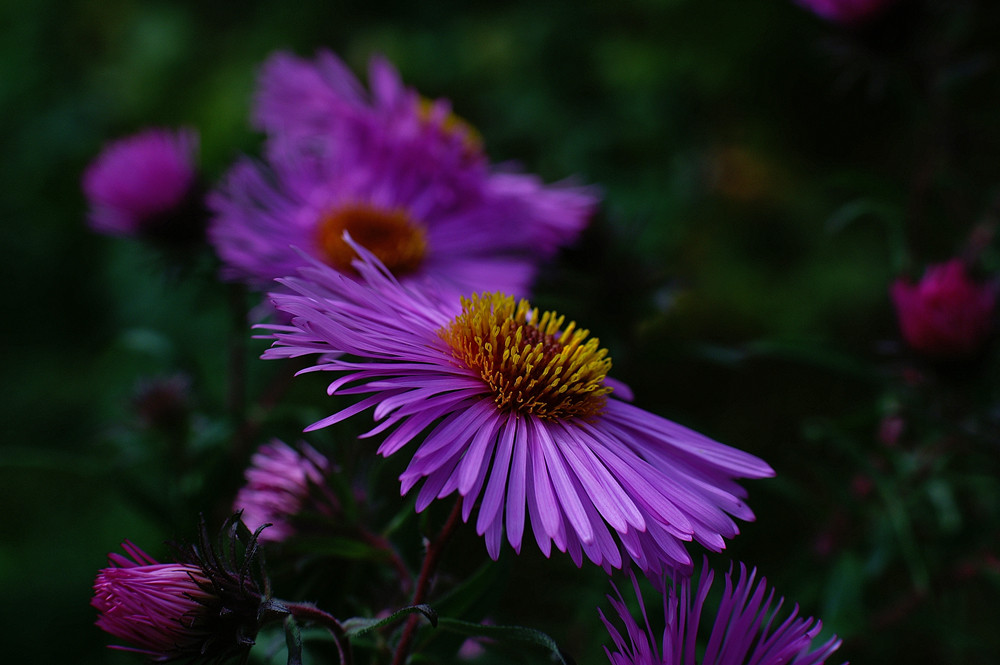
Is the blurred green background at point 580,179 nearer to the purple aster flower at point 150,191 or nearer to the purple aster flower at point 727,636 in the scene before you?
the purple aster flower at point 150,191

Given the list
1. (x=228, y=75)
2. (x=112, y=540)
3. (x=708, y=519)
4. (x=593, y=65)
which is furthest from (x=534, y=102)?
(x=708, y=519)

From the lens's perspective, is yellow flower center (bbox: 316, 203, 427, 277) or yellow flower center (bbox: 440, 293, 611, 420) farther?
yellow flower center (bbox: 316, 203, 427, 277)

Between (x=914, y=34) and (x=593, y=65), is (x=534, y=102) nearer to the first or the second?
(x=593, y=65)

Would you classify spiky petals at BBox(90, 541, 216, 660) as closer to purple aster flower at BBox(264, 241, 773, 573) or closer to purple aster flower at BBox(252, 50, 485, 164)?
purple aster flower at BBox(264, 241, 773, 573)

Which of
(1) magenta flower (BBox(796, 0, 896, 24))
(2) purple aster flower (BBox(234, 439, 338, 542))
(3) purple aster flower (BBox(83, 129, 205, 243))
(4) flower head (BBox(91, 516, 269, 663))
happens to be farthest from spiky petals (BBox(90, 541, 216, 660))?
(1) magenta flower (BBox(796, 0, 896, 24))

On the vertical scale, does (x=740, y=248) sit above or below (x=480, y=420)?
above

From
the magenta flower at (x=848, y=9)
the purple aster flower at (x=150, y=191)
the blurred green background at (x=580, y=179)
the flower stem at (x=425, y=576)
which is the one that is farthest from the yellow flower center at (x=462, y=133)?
the flower stem at (x=425, y=576)
